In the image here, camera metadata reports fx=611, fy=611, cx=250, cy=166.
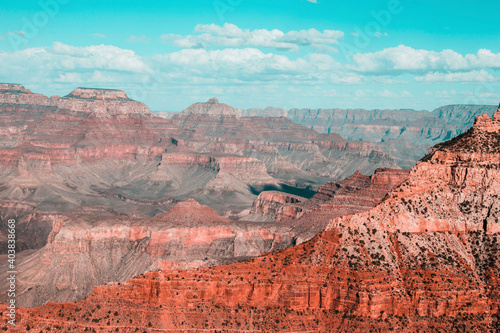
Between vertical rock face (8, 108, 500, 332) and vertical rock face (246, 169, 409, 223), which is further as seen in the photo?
vertical rock face (246, 169, 409, 223)

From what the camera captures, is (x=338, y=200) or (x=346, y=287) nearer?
(x=346, y=287)

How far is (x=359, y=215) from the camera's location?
47.2 meters

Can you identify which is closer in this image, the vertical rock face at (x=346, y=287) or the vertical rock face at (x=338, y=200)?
the vertical rock face at (x=346, y=287)

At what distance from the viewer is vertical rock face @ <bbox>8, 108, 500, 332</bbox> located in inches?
1622

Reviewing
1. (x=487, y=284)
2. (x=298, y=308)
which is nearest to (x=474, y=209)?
(x=487, y=284)

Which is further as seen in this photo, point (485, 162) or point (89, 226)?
point (89, 226)

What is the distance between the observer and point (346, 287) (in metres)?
42.5

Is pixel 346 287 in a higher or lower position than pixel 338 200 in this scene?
higher

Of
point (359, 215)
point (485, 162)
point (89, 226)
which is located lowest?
point (89, 226)

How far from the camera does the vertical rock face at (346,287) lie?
41188 mm

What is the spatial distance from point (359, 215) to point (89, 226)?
7743 centimetres

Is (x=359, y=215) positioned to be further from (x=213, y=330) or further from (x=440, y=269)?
(x=213, y=330)

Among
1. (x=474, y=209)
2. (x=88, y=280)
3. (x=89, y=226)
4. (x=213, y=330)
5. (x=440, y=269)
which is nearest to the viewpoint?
(x=213, y=330)

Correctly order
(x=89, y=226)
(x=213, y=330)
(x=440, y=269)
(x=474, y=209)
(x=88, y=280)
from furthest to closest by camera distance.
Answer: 1. (x=89, y=226)
2. (x=88, y=280)
3. (x=474, y=209)
4. (x=440, y=269)
5. (x=213, y=330)
